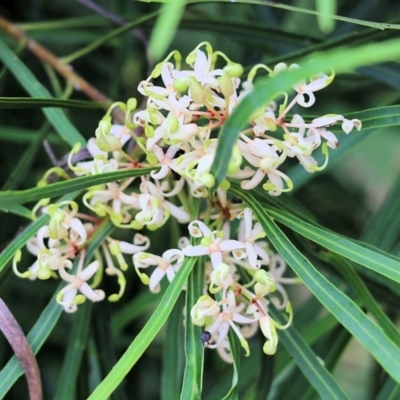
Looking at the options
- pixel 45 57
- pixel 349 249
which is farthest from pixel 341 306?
pixel 45 57

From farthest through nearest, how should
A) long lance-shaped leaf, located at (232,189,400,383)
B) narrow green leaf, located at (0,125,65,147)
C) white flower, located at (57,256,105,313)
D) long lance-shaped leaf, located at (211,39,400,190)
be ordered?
narrow green leaf, located at (0,125,65,147)
white flower, located at (57,256,105,313)
long lance-shaped leaf, located at (232,189,400,383)
long lance-shaped leaf, located at (211,39,400,190)

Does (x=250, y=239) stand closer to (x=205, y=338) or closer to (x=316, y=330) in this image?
(x=205, y=338)

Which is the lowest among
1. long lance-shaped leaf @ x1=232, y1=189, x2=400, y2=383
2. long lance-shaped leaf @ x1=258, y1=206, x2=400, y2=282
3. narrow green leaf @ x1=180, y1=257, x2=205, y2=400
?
narrow green leaf @ x1=180, y1=257, x2=205, y2=400

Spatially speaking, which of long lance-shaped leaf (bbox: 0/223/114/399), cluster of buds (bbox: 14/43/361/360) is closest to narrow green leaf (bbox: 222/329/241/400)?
cluster of buds (bbox: 14/43/361/360)

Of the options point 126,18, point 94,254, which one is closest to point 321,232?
point 94,254

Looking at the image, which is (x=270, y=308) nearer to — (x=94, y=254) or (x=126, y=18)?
(x=94, y=254)

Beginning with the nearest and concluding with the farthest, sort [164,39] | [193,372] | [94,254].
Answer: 1. [164,39]
2. [193,372]
3. [94,254]

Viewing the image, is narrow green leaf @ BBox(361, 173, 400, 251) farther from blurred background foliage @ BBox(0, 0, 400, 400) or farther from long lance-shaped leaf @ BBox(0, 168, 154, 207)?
long lance-shaped leaf @ BBox(0, 168, 154, 207)
